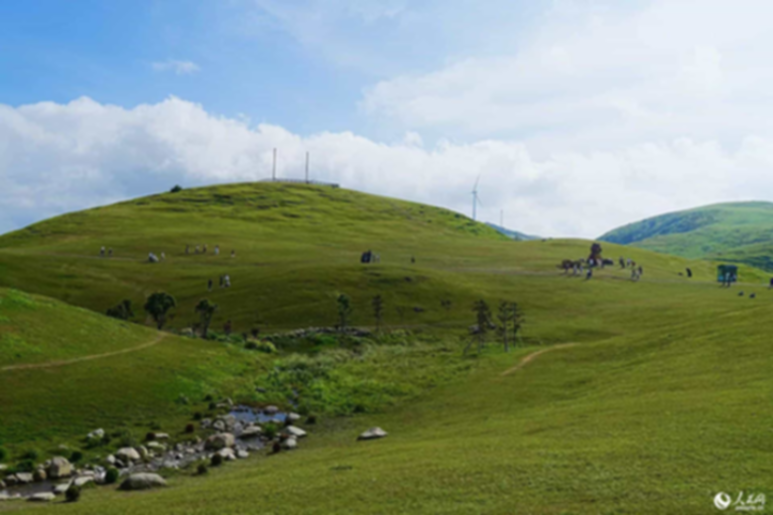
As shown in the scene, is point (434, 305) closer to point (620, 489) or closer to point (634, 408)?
point (634, 408)

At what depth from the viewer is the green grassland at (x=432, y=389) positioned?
2467cm

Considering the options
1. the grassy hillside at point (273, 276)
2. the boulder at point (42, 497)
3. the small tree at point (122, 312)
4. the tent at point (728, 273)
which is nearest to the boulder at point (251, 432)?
the boulder at point (42, 497)

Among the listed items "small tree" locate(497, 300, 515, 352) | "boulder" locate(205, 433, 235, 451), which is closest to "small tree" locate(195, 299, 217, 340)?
"small tree" locate(497, 300, 515, 352)

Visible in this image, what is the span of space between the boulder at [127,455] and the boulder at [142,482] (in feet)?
18.7

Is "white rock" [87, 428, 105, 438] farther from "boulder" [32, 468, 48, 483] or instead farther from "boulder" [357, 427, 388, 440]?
"boulder" [357, 427, 388, 440]

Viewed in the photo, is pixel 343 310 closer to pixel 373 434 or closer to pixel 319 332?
pixel 319 332

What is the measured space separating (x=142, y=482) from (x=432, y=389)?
33819 mm

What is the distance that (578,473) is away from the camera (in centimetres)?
2459

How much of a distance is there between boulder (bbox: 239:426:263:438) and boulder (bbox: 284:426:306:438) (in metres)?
2.12

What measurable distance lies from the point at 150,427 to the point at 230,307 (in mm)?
61512

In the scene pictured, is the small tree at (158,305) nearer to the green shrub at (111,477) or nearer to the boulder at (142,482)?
the green shrub at (111,477)

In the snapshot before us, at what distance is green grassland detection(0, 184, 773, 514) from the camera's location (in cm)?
2467

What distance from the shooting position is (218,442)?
145ft

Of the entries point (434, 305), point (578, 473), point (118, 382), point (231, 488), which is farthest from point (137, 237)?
point (578, 473)
